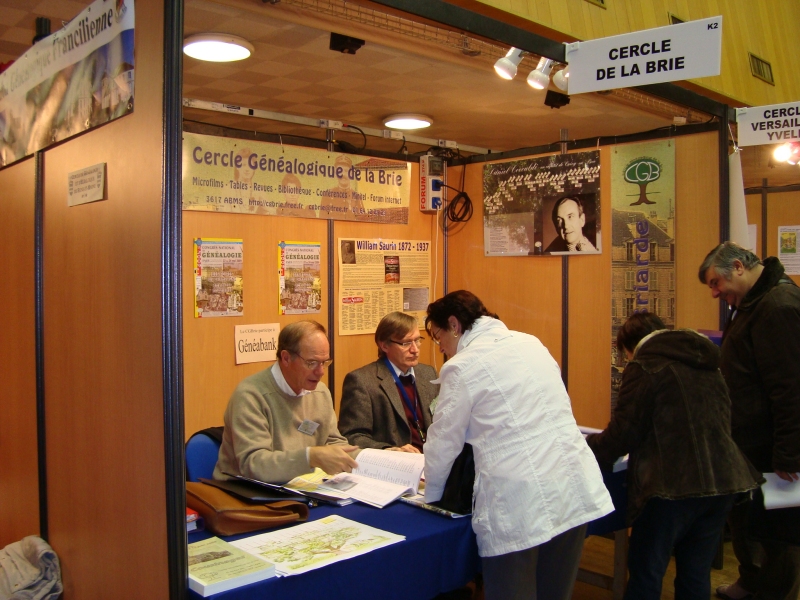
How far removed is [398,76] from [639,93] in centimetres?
140

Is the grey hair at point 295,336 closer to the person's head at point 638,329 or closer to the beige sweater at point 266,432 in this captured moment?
the beige sweater at point 266,432

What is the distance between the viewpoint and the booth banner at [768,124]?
3.98 metres

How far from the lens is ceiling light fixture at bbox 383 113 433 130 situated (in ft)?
17.9

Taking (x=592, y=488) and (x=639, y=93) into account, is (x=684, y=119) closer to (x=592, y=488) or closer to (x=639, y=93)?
(x=639, y=93)

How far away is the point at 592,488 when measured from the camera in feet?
7.38

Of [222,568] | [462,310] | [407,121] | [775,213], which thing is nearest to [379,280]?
[407,121]

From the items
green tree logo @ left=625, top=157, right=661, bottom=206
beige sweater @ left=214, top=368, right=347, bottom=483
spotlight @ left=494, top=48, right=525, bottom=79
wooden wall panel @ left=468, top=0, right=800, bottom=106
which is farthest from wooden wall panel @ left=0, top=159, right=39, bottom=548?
green tree logo @ left=625, top=157, right=661, bottom=206

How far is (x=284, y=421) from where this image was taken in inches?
113

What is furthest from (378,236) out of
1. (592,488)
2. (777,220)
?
(777,220)

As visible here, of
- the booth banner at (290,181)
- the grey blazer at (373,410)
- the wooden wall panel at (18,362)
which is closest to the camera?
the wooden wall panel at (18,362)

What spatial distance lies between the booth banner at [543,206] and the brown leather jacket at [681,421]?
1.74 meters

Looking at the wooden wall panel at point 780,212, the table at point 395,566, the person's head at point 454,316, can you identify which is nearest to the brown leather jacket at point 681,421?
the person's head at point 454,316

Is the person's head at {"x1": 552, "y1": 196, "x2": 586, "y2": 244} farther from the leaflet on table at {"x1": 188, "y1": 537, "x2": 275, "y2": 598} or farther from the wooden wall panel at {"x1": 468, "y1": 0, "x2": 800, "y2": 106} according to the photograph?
the leaflet on table at {"x1": 188, "y1": 537, "x2": 275, "y2": 598}

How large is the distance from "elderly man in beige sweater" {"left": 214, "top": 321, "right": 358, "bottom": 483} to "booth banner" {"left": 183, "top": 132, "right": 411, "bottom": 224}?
1.27 meters
